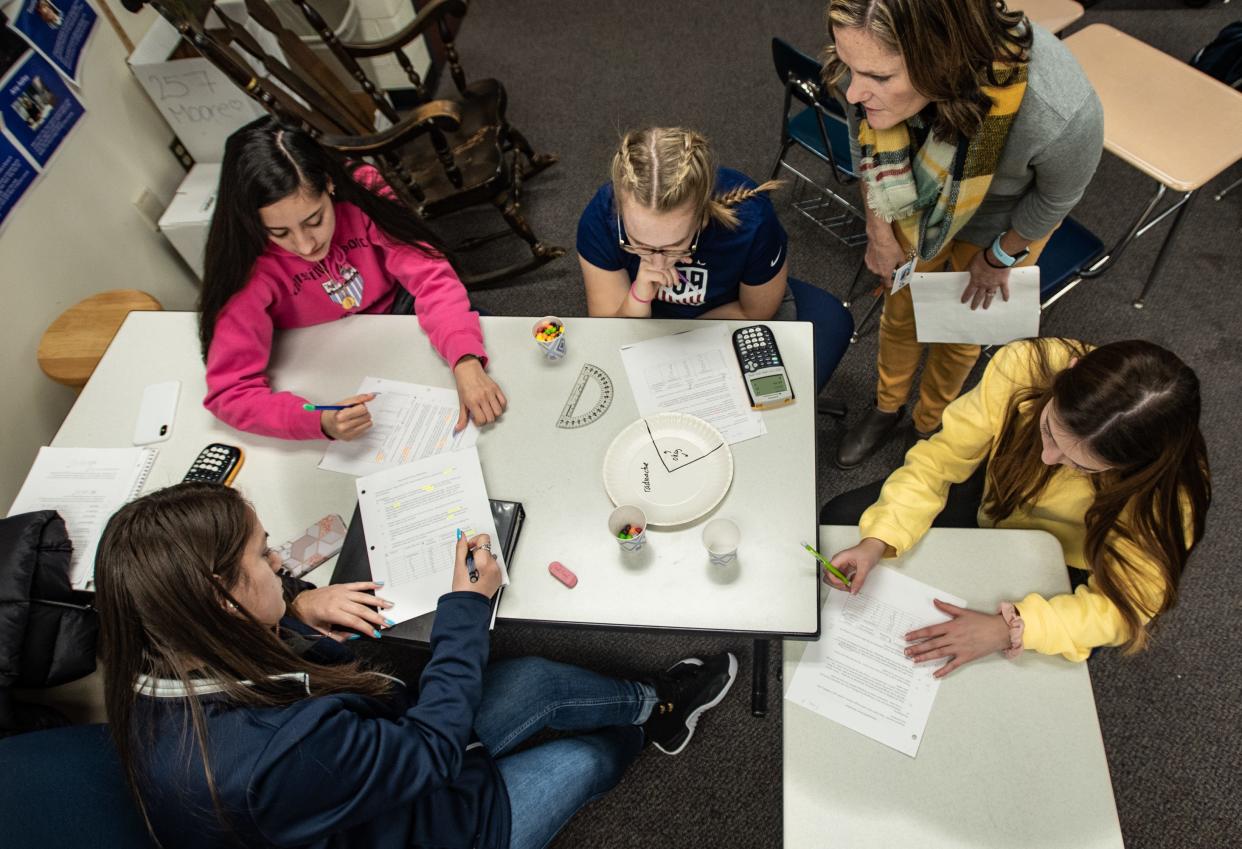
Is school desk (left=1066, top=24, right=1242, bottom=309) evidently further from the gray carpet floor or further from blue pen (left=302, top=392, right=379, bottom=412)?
blue pen (left=302, top=392, right=379, bottom=412)

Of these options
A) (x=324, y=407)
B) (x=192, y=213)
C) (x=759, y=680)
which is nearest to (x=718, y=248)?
(x=324, y=407)

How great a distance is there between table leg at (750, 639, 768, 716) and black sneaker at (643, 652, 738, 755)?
0.07 metres

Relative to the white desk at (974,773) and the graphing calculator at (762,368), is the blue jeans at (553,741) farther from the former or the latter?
the graphing calculator at (762,368)

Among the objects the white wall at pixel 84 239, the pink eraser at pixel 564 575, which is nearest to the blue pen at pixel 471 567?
the pink eraser at pixel 564 575

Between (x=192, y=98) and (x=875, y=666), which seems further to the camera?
(x=192, y=98)

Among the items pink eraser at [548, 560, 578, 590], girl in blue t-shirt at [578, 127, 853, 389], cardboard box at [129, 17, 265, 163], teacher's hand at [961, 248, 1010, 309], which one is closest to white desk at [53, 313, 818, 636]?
pink eraser at [548, 560, 578, 590]

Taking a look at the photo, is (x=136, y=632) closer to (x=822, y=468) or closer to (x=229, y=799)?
(x=229, y=799)

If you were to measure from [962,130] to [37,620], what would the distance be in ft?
6.23

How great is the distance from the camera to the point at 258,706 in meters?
1.01

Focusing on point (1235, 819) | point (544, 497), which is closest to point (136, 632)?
point (544, 497)

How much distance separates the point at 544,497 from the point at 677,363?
0.41 metres

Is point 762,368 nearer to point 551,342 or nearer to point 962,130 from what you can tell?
point 551,342

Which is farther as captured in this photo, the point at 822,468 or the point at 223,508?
the point at 822,468

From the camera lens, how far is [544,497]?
138 cm
